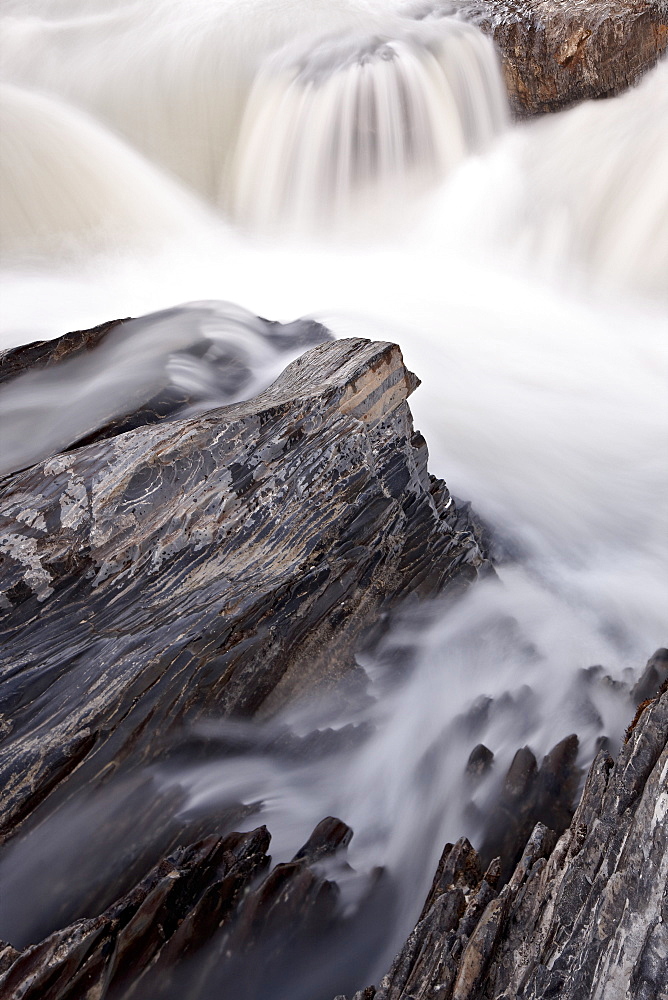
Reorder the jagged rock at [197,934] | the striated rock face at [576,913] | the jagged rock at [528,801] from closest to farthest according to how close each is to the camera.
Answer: the striated rock face at [576,913]
the jagged rock at [197,934]
the jagged rock at [528,801]

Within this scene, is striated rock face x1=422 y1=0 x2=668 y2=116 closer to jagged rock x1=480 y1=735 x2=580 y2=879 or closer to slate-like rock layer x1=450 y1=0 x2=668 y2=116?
slate-like rock layer x1=450 y1=0 x2=668 y2=116

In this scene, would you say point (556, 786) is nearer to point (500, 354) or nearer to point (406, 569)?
point (406, 569)

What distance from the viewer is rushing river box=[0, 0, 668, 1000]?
243 centimetres

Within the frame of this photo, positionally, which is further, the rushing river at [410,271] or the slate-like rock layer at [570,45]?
the slate-like rock layer at [570,45]

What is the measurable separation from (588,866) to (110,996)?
103 cm

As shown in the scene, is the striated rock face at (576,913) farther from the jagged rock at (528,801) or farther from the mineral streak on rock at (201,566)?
the mineral streak on rock at (201,566)

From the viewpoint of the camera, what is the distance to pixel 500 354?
561 centimetres

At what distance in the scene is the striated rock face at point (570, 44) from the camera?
7160mm

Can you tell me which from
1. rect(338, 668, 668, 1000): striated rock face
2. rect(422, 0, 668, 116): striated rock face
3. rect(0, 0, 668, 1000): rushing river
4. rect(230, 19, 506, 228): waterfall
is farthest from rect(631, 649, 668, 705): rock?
rect(422, 0, 668, 116): striated rock face

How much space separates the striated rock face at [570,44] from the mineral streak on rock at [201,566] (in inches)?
249

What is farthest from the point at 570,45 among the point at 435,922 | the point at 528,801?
the point at 435,922

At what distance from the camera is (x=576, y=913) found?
4.52 feet

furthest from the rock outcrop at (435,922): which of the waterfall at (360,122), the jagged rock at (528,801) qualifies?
the waterfall at (360,122)

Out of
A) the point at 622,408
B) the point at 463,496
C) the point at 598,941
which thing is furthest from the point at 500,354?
the point at 598,941
